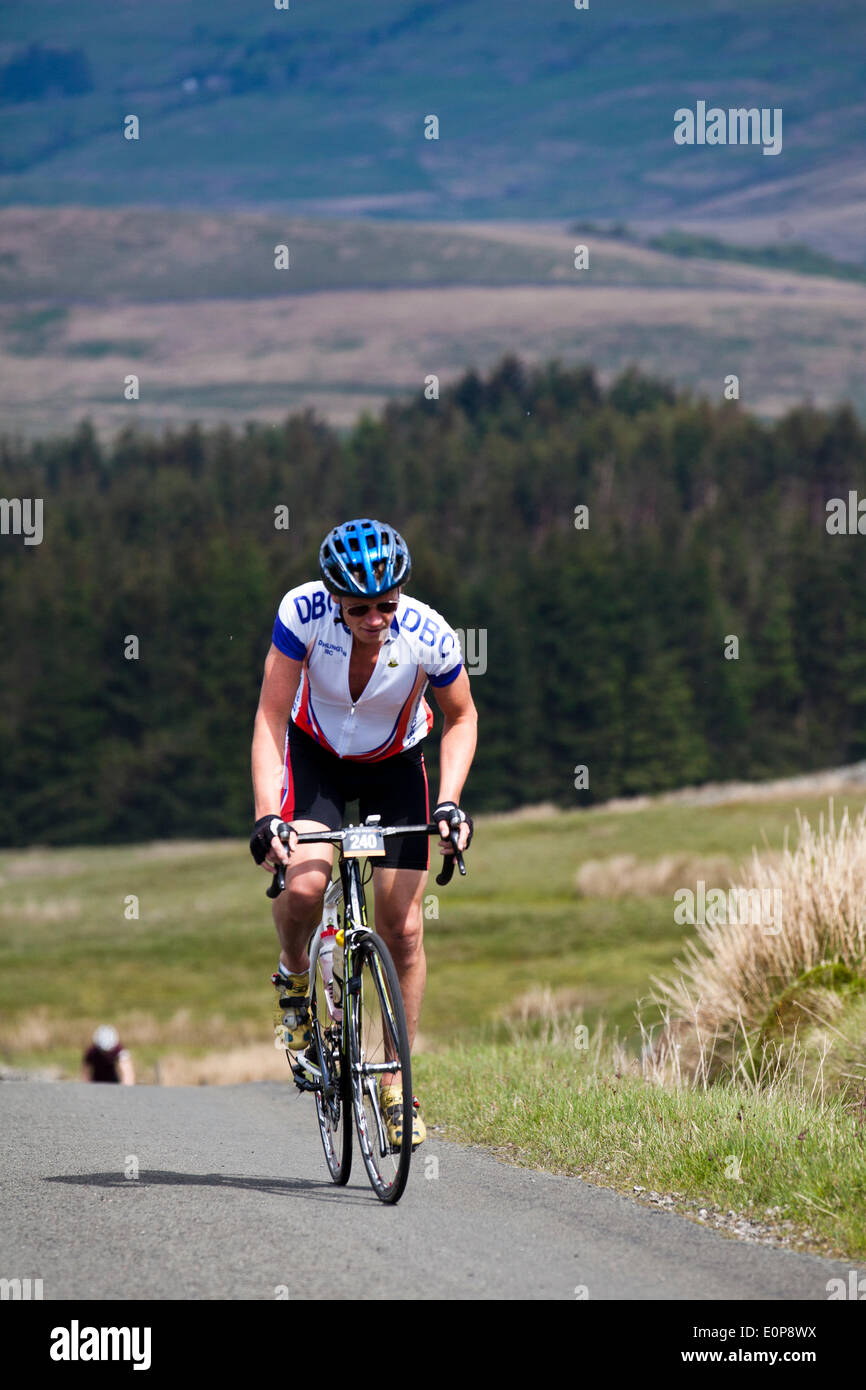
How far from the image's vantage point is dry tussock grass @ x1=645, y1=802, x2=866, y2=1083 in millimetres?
10719

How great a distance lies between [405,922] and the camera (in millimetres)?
7230

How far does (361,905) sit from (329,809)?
0.53m

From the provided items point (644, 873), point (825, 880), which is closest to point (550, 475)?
point (644, 873)

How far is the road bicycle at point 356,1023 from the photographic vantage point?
21.6 ft

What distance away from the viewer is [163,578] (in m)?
101

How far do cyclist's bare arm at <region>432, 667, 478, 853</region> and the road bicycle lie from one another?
0.82 feet

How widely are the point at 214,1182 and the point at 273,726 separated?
1.88m

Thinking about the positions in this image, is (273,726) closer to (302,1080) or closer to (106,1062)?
(302,1080)

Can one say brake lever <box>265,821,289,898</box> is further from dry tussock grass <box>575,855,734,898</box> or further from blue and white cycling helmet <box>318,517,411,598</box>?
dry tussock grass <box>575,855,734,898</box>

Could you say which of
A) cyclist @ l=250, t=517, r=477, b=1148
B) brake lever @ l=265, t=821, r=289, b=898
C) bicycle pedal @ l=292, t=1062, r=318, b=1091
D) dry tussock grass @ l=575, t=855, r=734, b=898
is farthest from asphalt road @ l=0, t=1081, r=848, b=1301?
dry tussock grass @ l=575, t=855, r=734, b=898

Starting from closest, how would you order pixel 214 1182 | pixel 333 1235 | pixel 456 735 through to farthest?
pixel 333 1235, pixel 214 1182, pixel 456 735

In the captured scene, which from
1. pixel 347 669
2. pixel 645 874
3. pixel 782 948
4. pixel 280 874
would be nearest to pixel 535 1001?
pixel 645 874
